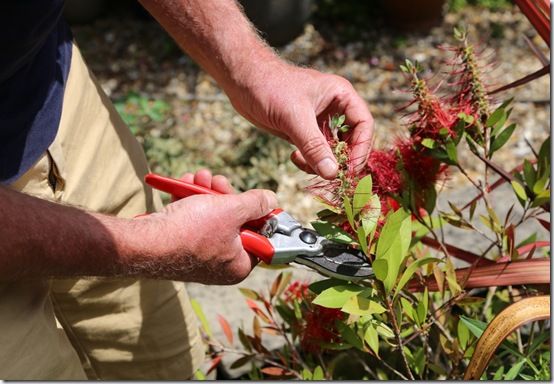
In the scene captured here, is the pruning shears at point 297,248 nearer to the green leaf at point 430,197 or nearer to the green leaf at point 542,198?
the green leaf at point 430,197

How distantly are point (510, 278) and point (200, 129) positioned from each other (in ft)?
6.85

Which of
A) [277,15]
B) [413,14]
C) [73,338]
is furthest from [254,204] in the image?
[413,14]

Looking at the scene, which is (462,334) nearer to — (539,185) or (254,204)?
(539,185)

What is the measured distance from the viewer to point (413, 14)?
147 inches

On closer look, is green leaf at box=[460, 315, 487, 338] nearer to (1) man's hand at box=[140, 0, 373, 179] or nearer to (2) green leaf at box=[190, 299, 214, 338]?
(1) man's hand at box=[140, 0, 373, 179]

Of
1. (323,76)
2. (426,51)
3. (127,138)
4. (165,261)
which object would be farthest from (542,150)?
(426,51)

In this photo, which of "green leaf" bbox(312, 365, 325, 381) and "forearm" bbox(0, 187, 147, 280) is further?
"green leaf" bbox(312, 365, 325, 381)

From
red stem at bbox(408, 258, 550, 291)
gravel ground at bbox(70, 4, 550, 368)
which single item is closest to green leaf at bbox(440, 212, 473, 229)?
Result: red stem at bbox(408, 258, 550, 291)

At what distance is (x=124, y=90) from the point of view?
136 inches

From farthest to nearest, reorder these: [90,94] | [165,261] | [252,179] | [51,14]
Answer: [252,179]
[90,94]
[51,14]
[165,261]

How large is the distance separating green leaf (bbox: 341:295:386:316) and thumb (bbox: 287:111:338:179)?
18cm

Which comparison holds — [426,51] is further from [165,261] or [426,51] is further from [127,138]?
[165,261]

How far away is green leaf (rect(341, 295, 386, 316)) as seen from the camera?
1.06 metres

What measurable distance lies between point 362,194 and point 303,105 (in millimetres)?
295
